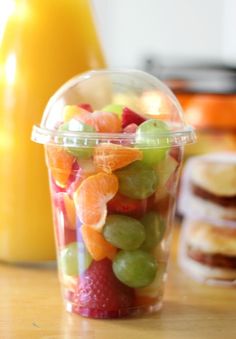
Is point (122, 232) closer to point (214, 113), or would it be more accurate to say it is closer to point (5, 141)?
point (5, 141)

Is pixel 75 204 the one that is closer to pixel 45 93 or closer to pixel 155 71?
pixel 45 93

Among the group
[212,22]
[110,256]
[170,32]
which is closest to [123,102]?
[110,256]

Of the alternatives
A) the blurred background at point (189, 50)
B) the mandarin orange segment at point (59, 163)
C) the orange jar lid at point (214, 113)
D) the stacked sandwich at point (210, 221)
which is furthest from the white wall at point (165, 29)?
the mandarin orange segment at point (59, 163)

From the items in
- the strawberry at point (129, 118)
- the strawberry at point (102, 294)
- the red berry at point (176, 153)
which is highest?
the strawberry at point (129, 118)

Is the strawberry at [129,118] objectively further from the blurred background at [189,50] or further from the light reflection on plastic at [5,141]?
the blurred background at [189,50]

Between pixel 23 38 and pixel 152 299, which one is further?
pixel 23 38
